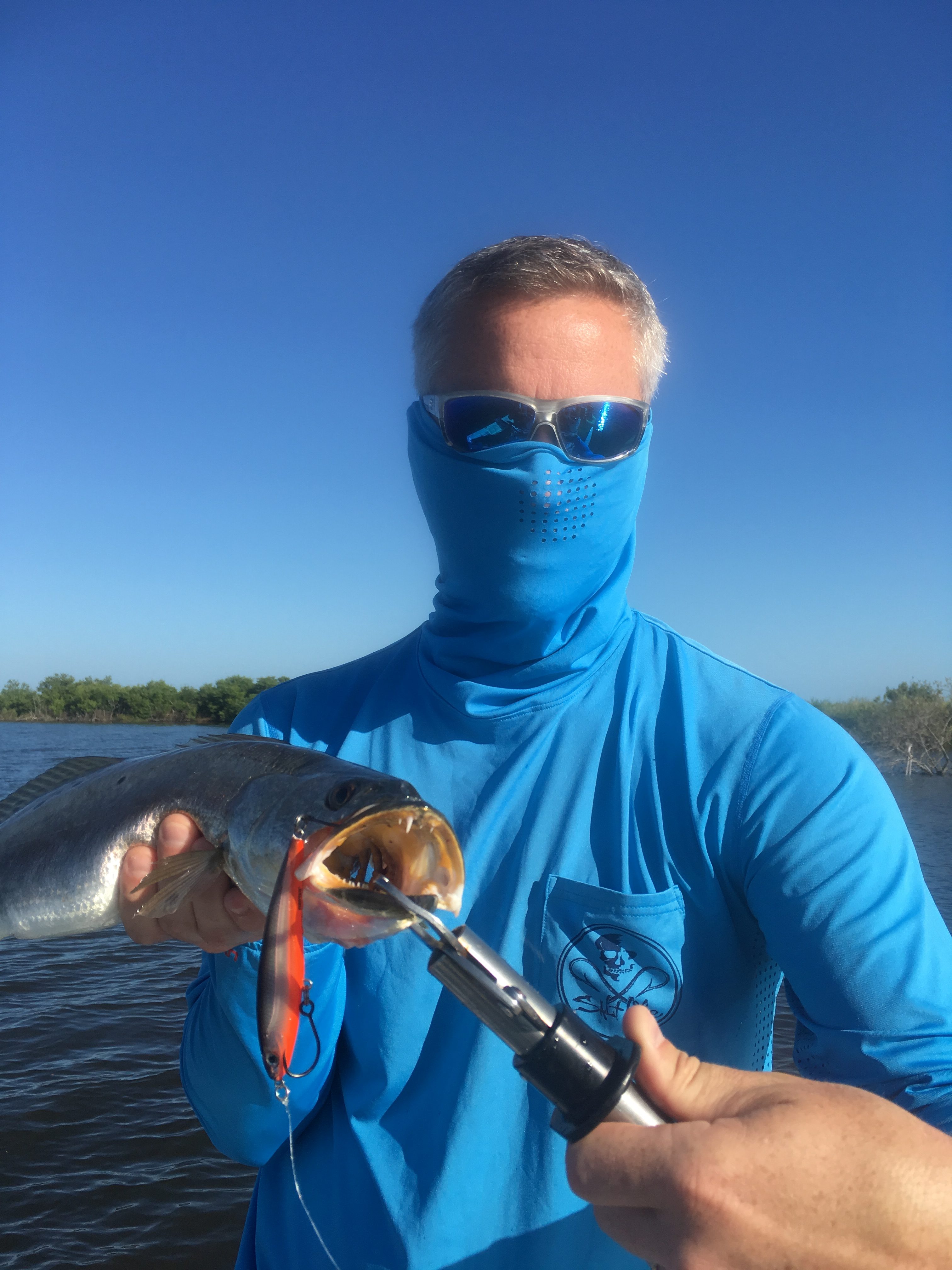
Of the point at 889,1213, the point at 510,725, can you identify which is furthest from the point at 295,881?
the point at 889,1213

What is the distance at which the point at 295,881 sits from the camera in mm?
1790

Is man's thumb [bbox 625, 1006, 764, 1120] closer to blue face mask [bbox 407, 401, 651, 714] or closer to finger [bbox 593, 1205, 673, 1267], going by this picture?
finger [bbox 593, 1205, 673, 1267]

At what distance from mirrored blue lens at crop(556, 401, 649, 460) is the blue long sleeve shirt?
14cm

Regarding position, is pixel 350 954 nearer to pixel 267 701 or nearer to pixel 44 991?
pixel 267 701

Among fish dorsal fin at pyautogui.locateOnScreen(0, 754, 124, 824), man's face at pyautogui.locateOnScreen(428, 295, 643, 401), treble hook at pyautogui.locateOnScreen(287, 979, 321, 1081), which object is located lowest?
treble hook at pyautogui.locateOnScreen(287, 979, 321, 1081)

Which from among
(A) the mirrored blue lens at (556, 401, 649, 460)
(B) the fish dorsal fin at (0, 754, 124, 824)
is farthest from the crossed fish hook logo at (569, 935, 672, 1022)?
(B) the fish dorsal fin at (0, 754, 124, 824)

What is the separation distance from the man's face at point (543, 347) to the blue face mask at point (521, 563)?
0.23 meters

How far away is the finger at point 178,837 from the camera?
2.46 metres

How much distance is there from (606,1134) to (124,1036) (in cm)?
1433

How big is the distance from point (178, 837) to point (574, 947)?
4.09ft

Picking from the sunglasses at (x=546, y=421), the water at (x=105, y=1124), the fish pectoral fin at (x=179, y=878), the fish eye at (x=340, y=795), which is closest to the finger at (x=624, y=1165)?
the fish eye at (x=340, y=795)

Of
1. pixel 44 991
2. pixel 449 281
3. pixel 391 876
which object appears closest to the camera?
pixel 391 876

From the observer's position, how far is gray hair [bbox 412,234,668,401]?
2658 millimetres

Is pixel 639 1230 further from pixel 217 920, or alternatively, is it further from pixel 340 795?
pixel 217 920
